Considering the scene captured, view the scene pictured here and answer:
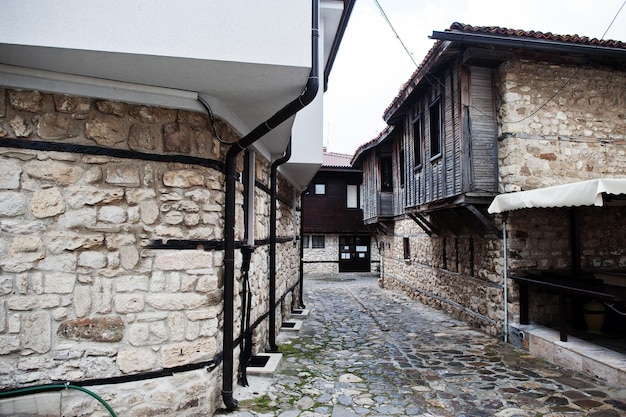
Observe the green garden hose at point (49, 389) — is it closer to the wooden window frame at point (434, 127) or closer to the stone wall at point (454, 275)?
the stone wall at point (454, 275)

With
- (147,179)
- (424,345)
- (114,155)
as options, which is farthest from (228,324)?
(424,345)

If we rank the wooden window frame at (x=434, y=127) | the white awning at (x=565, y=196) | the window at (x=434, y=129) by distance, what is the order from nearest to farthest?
the white awning at (x=565, y=196) < the wooden window frame at (x=434, y=127) < the window at (x=434, y=129)

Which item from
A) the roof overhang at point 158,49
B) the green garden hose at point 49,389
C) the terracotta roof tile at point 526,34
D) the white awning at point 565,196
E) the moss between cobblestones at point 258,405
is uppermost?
the terracotta roof tile at point 526,34

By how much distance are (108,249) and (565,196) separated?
5.17 metres

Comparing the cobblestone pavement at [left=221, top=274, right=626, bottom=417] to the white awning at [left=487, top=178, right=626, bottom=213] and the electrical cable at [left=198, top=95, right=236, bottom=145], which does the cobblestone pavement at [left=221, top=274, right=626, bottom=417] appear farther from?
the electrical cable at [left=198, top=95, right=236, bottom=145]

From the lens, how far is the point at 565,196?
5.13 metres

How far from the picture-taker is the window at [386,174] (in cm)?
1434

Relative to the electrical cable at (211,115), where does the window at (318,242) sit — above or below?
below

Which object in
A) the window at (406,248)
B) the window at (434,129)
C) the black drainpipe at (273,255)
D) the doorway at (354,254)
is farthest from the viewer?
the doorway at (354,254)

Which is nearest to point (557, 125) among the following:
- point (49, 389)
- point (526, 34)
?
point (526, 34)

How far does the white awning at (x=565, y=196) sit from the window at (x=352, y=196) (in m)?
14.1

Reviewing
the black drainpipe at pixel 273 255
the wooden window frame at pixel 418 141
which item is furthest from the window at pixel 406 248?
the black drainpipe at pixel 273 255

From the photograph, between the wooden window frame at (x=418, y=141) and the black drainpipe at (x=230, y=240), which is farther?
the wooden window frame at (x=418, y=141)

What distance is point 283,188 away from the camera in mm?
7938
